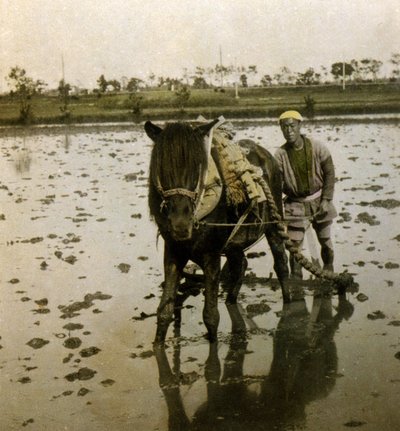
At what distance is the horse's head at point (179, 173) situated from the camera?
4.81 m

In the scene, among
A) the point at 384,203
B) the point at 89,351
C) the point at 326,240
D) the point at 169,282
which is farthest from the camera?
the point at 384,203

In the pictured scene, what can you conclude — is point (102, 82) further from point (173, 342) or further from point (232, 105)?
point (173, 342)

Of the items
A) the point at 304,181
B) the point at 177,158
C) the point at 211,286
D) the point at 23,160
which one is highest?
the point at 177,158

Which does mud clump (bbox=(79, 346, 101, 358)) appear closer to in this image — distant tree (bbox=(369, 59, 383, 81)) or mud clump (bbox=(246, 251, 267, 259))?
mud clump (bbox=(246, 251, 267, 259))

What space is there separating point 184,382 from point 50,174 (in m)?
14.9

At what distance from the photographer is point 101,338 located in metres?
6.04

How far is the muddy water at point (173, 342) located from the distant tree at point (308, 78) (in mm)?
71894

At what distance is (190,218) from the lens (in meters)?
4.83

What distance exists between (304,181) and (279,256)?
94 cm

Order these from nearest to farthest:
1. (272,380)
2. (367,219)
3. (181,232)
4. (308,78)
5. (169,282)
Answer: (181,232)
(272,380)
(169,282)
(367,219)
(308,78)

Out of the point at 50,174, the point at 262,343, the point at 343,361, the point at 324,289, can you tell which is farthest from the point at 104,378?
the point at 50,174

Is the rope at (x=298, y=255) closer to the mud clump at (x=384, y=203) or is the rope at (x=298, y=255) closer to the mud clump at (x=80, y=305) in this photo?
the mud clump at (x=80, y=305)

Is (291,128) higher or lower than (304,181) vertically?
higher

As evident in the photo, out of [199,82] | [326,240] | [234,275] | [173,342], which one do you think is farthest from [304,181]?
[199,82]
